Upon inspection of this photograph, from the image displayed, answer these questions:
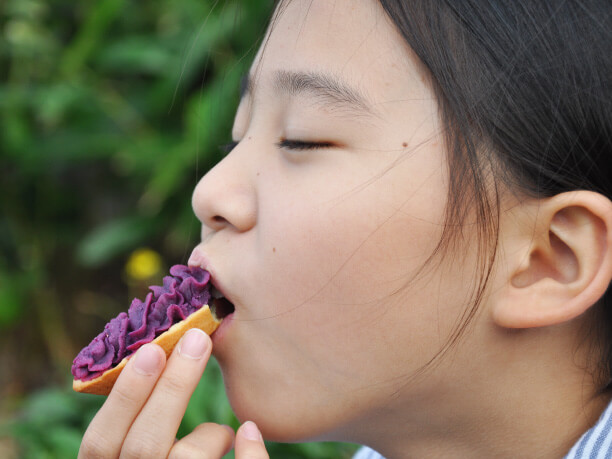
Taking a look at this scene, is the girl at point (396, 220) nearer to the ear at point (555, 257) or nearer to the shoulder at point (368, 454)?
the ear at point (555, 257)

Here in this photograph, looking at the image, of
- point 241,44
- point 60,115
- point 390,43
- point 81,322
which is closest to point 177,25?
point 241,44

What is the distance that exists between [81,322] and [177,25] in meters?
1.82

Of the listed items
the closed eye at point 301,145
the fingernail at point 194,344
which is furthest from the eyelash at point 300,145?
the fingernail at point 194,344

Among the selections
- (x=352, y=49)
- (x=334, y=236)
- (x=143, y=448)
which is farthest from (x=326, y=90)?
(x=143, y=448)

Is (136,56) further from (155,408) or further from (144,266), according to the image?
(155,408)

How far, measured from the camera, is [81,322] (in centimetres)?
413

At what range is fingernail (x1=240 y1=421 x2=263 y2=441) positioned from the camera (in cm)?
130

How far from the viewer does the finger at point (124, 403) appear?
127 cm

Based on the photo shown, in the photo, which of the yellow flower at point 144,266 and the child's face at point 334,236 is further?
the yellow flower at point 144,266

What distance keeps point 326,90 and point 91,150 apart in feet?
9.54

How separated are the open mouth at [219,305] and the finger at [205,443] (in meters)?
0.23

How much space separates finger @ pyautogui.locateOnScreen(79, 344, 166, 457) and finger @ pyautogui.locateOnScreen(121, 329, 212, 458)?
20 mm

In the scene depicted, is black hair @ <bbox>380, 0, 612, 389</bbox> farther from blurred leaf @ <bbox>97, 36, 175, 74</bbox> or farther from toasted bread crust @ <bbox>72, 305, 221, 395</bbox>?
blurred leaf @ <bbox>97, 36, 175, 74</bbox>

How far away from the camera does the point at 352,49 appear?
1.26 m
